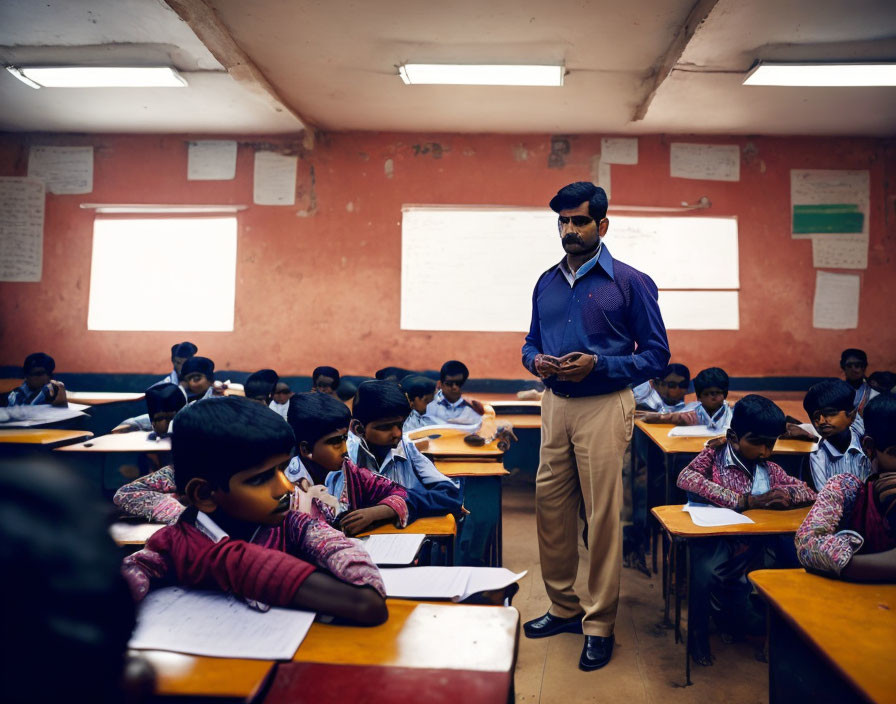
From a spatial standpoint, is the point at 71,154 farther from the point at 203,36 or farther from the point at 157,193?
the point at 203,36

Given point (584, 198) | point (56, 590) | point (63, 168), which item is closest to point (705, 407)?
point (584, 198)

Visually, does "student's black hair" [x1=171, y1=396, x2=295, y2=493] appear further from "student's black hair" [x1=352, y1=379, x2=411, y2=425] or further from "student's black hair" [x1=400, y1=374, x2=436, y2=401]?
"student's black hair" [x1=400, y1=374, x2=436, y2=401]

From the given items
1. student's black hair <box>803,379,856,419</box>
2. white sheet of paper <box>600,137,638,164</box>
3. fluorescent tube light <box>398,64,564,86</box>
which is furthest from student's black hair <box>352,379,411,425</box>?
white sheet of paper <box>600,137,638,164</box>

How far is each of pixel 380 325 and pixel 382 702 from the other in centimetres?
436

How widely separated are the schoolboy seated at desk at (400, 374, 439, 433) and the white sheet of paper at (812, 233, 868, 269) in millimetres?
3673

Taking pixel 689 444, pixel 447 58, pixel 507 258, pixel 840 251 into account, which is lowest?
pixel 689 444

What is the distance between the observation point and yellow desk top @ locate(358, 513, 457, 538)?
158cm

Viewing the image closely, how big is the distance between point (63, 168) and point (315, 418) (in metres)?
5.04

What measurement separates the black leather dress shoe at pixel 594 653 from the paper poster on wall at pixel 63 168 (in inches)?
214

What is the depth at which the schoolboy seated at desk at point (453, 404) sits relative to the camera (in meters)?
3.70

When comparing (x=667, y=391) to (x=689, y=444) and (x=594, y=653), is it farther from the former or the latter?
(x=594, y=653)

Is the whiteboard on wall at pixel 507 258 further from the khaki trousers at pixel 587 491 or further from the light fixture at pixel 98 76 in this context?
the khaki trousers at pixel 587 491

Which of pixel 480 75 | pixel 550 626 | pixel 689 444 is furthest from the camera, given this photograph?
pixel 480 75

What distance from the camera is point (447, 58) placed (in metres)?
3.60
